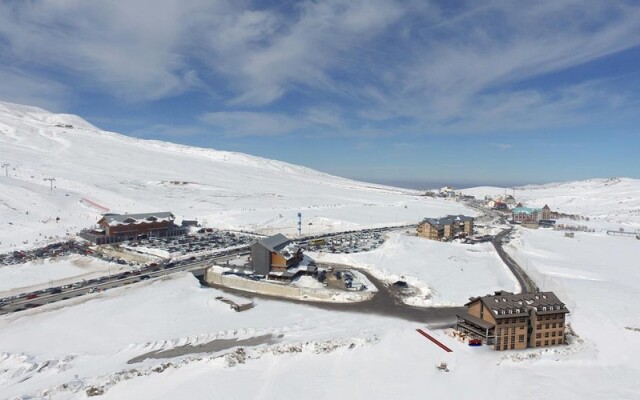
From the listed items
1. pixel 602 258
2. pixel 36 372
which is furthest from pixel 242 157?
pixel 36 372

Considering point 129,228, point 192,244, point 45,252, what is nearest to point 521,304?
point 192,244

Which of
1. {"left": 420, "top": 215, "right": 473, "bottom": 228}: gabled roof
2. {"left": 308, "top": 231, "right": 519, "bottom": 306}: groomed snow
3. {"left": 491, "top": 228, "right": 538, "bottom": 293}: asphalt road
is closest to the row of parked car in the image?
{"left": 308, "top": 231, "right": 519, "bottom": 306}: groomed snow

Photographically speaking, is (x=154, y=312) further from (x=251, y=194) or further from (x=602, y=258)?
(x=251, y=194)

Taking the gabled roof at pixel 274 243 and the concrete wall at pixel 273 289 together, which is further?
the gabled roof at pixel 274 243

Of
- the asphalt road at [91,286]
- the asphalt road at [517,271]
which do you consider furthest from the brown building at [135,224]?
the asphalt road at [517,271]

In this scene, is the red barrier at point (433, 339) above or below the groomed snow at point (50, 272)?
above

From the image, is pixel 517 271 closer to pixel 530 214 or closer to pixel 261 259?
pixel 261 259

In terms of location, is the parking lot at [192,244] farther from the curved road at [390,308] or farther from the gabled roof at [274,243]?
the curved road at [390,308]

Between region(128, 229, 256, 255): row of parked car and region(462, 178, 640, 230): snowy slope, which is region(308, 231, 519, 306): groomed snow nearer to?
region(128, 229, 256, 255): row of parked car
